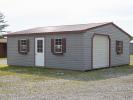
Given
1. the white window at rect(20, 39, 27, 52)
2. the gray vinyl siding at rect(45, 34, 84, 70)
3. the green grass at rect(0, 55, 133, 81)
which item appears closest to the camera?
the green grass at rect(0, 55, 133, 81)

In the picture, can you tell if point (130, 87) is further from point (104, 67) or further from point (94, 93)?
point (104, 67)

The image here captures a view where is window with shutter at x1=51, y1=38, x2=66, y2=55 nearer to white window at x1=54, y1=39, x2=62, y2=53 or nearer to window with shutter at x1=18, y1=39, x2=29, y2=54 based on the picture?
white window at x1=54, y1=39, x2=62, y2=53

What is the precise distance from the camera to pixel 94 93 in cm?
947

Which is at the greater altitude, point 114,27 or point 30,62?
point 114,27

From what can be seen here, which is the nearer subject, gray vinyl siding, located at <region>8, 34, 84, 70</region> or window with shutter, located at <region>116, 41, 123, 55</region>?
gray vinyl siding, located at <region>8, 34, 84, 70</region>

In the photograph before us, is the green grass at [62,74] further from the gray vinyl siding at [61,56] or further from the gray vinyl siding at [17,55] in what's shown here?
the gray vinyl siding at [17,55]

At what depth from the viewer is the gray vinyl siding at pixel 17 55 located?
778 inches

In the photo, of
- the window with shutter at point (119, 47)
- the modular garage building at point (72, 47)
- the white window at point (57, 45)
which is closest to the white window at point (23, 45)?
the modular garage building at point (72, 47)

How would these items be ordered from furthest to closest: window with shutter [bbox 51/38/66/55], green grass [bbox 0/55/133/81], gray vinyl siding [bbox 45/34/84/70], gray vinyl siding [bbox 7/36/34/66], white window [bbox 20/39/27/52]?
white window [bbox 20/39/27/52]
gray vinyl siding [bbox 7/36/34/66]
window with shutter [bbox 51/38/66/55]
gray vinyl siding [bbox 45/34/84/70]
green grass [bbox 0/55/133/81]

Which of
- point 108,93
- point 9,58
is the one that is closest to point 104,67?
point 9,58

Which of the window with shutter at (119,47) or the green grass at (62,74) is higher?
the window with shutter at (119,47)

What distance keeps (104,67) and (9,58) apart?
23.6 ft

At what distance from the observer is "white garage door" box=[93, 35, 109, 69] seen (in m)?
18.2

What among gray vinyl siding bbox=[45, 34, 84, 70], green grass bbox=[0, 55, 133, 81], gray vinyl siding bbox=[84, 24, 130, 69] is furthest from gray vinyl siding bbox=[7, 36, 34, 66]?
gray vinyl siding bbox=[84, 24, 130, 69]
